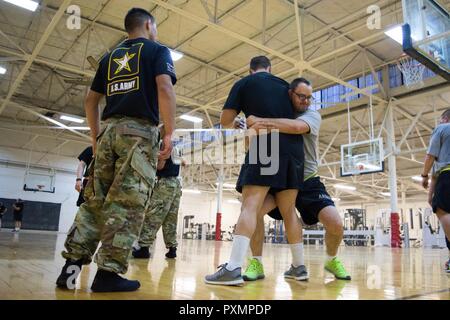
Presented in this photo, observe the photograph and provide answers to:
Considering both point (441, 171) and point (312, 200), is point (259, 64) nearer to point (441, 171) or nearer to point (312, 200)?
point (312, 200)

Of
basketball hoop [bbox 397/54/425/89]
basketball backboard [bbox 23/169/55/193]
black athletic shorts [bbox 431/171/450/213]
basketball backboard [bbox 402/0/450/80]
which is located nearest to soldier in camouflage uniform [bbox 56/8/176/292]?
black athletic shorts [bbox 431/171/450/213]

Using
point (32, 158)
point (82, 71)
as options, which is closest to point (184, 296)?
point (82, 71)

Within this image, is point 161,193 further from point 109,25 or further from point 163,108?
point 109,25

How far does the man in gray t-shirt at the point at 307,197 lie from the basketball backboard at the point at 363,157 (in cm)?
1004

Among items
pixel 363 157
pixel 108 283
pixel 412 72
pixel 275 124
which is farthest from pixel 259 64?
pixel 363 157

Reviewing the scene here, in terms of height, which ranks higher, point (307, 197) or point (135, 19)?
point (135, 19)

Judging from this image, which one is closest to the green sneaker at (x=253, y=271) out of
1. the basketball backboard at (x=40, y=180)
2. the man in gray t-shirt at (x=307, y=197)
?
the man in gray t-shirt at (x=307, y=197)

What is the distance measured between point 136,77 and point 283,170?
106cm

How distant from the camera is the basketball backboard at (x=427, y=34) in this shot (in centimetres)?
557

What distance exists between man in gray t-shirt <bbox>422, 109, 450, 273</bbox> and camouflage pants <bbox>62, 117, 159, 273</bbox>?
2634 millimetres

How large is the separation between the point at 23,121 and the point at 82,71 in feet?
35.1

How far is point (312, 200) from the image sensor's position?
271 cm
